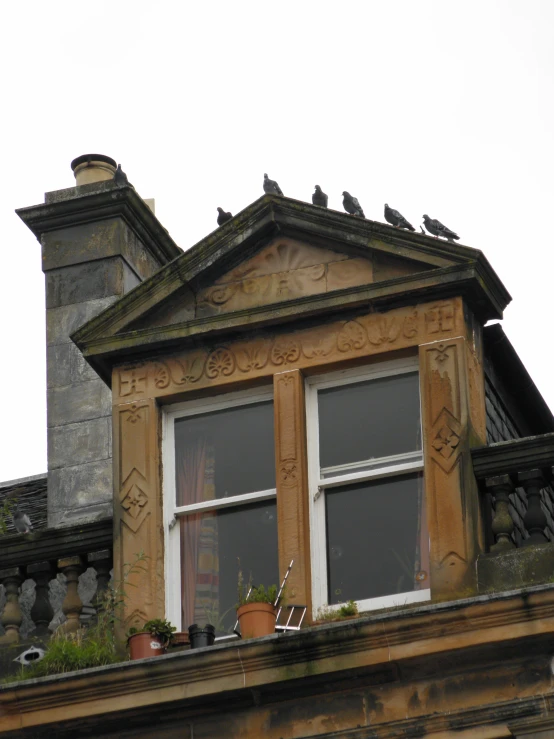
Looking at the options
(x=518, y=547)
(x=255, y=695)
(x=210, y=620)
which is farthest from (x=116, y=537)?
(x=518, y=547)

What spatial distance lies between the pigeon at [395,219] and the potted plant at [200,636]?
391cm

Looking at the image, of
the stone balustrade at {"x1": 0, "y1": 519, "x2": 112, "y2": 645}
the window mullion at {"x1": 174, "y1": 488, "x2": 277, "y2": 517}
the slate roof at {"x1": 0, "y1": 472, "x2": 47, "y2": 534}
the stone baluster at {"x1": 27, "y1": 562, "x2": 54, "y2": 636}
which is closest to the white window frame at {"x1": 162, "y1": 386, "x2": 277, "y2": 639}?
the window mullion at {"x1": 174, "y1": 488, "x2": 277, "y2": 517}

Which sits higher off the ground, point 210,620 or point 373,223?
point 373,223

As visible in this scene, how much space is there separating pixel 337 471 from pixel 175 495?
1.23 meters

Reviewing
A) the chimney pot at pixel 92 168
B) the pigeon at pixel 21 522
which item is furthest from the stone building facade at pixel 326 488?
the chimney pot at pixel 92 168

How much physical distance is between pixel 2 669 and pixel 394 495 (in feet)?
9.80

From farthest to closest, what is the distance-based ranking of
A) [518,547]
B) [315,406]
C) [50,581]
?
[50,581]
[315,406]
[518,547]

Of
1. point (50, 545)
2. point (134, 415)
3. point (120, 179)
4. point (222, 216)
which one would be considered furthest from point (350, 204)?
point (50, 545)

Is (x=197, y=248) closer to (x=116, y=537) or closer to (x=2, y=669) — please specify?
(x=116, y=537)

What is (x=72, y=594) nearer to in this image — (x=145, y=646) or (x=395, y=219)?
(x=145, y=646)

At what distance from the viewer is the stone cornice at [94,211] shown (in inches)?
707

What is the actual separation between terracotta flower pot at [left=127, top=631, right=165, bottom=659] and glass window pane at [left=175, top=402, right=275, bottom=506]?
1344 mm

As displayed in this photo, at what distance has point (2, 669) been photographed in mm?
13875

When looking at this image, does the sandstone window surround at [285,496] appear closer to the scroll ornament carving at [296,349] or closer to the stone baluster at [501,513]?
the scroll ornament carving at [296,349]
